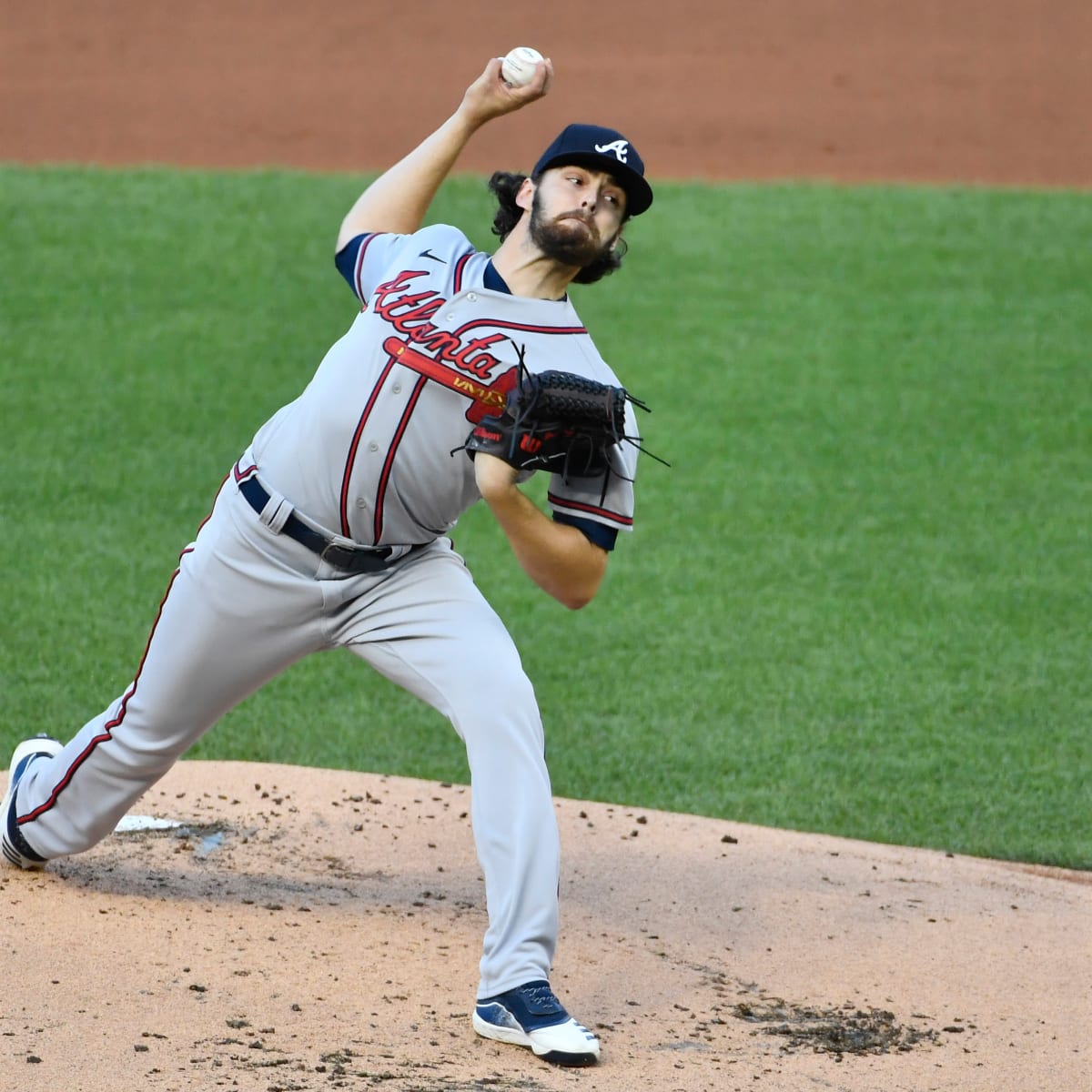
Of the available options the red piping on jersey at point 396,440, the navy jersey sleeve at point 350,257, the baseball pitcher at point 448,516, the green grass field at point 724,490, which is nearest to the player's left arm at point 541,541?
the baseball pitcher at point 448,516

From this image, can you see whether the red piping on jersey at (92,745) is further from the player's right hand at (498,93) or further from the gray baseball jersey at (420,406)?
the player's right hand at (498,93)

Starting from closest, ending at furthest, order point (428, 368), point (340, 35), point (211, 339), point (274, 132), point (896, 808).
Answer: point (428, 368) < point (896, 808) < point (211, 339) < point (274, 132) < point (340, 35)

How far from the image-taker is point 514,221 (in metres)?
4.27

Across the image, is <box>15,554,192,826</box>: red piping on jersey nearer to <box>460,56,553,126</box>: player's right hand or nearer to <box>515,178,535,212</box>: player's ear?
<box>515,178,535,212</box>: player's ear

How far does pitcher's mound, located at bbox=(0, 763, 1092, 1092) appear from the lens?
349cm

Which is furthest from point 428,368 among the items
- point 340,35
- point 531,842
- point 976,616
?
point 340,35

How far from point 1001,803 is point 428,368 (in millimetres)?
3055

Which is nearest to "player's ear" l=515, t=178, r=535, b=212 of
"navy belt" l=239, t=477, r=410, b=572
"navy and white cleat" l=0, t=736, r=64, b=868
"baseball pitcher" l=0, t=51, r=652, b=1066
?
"baseball pitcher" l=0, t=51, r=652, b=1066

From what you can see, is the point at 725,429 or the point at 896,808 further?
the point at 725,429

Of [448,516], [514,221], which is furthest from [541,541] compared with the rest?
[514,221]

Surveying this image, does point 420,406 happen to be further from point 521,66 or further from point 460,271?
point 521,66

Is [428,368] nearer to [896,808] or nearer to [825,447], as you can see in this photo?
[896,808]

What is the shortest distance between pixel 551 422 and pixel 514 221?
0.88m

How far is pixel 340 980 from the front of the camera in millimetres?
3865
